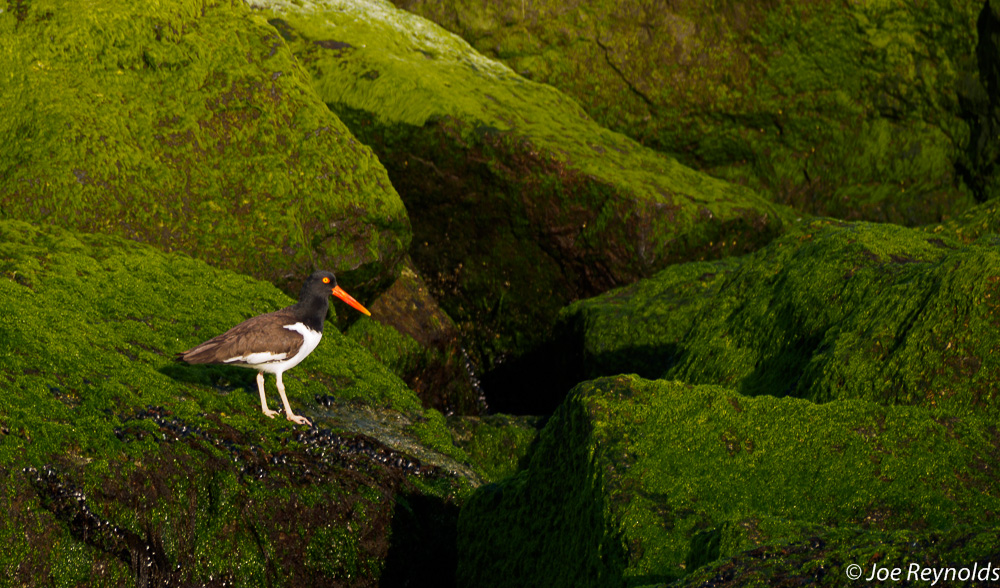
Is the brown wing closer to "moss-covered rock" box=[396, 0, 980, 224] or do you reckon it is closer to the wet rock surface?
the wet rock surface

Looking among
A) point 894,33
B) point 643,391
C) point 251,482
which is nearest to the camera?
point 643,391

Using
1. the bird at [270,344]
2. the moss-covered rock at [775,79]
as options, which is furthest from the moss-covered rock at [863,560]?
the moss-covered rock at [775,79]

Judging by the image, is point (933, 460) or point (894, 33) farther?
point (894, 33)

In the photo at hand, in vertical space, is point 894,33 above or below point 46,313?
above

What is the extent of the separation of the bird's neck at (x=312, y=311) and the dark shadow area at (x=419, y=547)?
79.9 inches

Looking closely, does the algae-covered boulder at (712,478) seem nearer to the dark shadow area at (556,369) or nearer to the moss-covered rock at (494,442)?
A: the moss-covered rock at (494,442)

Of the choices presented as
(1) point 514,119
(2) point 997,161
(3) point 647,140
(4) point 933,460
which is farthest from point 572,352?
(2) point 997,161

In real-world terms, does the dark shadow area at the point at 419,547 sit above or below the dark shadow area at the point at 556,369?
above

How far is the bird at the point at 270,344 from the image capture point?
809 centimetres

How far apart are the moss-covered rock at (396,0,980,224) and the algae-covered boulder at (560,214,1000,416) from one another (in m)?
6.53

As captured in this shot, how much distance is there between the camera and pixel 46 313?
8.34 metres

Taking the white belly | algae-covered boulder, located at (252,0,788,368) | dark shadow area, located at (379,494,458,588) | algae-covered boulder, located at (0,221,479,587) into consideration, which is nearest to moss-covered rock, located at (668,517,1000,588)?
dark shadow area, located at (379,494,458,588)

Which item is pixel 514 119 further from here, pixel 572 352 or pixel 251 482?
pixel 251 482

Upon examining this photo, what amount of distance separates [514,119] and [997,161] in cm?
805
